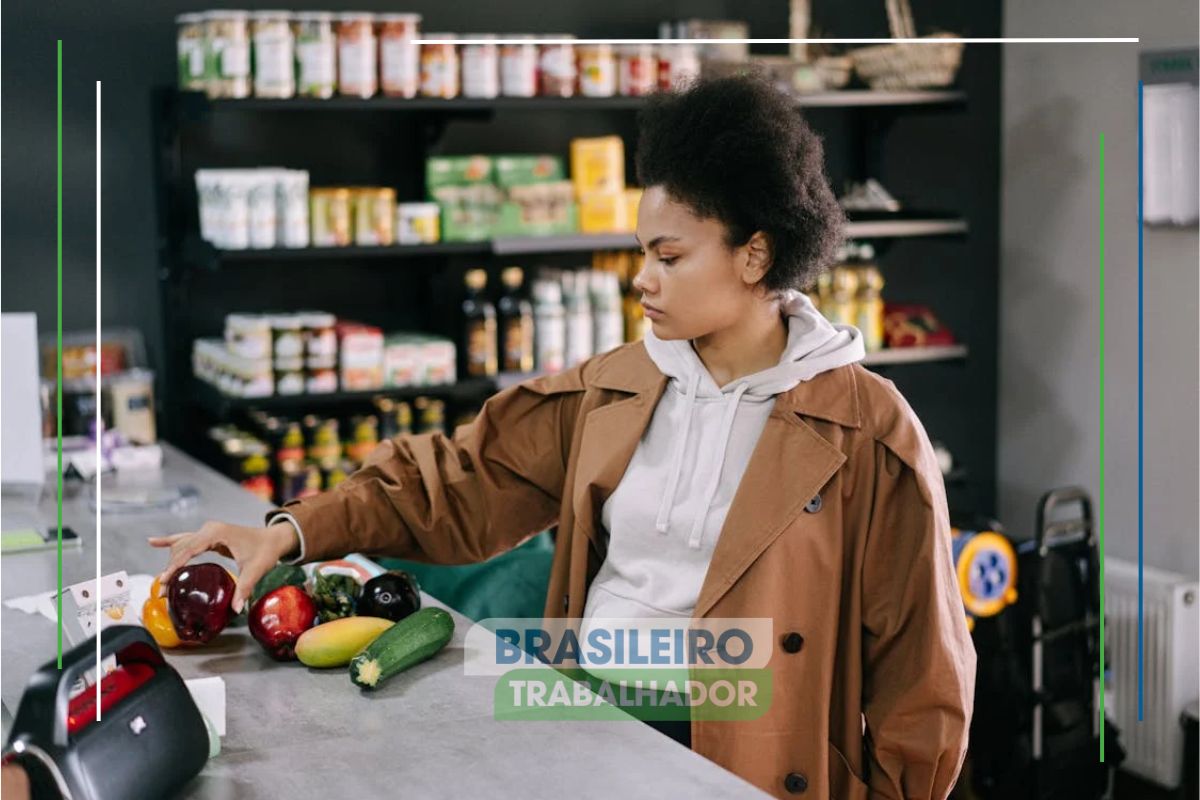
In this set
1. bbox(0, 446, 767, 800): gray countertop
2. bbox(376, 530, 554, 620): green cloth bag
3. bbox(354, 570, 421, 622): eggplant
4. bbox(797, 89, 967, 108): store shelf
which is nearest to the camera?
bbox(0, 446, 767, 800): gray countertop

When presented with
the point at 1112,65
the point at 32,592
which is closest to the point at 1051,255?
the point at 1112,65

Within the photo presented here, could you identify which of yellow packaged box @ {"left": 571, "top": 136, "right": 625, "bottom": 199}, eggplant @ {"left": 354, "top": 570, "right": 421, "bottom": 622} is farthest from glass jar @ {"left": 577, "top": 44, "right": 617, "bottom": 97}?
eggplant @ {"left": 354, "top": 570, "right": 421, "bottom": 622}

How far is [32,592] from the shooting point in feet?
8.35

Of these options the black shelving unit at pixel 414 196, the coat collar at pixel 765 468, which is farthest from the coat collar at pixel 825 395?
the black shelving unit at pixel 414 196

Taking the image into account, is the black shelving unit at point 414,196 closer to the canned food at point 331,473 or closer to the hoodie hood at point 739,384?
the canned food at point 331,473

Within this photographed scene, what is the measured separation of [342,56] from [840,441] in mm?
2286

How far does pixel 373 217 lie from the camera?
4055 millimetres

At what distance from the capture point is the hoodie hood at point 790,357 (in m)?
2.21

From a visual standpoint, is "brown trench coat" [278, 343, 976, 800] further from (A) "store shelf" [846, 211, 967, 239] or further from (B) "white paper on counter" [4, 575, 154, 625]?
(A) "store shelf" [846, 211, 967, 239]

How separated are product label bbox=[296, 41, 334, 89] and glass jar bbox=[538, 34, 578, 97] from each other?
652 mm

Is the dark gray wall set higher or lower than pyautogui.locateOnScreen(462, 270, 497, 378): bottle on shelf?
higher

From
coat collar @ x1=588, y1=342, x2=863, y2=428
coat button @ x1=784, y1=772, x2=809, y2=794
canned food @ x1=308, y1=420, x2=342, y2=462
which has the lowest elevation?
coat button @ x1=784, y1=772, x2=809, y2=794

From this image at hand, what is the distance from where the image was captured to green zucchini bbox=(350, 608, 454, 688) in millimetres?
2014

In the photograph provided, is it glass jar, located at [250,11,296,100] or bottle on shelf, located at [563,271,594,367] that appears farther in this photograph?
bottle on shelf, located at [563,271,594,367]
